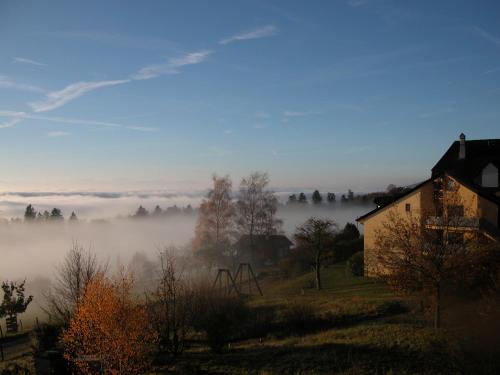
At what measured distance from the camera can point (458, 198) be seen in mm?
18156

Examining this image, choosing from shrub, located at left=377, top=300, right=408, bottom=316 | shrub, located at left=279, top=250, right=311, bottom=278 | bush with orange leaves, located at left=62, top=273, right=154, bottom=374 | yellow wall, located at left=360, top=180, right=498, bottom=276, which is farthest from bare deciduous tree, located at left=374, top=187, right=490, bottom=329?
shrub, located at left=279, top=250, right=311, bottom=278

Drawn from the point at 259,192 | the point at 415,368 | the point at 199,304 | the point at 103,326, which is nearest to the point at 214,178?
the point at 259,192

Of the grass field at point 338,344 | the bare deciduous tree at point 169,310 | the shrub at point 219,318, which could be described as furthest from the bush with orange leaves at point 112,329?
the shrub at point 219,318

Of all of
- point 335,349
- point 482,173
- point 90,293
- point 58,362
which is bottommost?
point 58,362

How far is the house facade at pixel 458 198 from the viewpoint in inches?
746

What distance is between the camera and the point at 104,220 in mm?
143625

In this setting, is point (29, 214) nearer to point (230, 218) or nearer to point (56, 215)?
point (56, 215)

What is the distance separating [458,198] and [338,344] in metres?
8.43

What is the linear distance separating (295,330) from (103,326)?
11054 mm

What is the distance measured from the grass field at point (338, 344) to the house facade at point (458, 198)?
2511mm

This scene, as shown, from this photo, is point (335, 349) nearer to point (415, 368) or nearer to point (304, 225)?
point (415, 368)

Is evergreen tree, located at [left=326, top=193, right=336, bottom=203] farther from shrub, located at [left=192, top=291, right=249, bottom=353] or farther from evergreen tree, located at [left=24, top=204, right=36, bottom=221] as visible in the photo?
shrub, located at [left=192, top=291, right=249, bottom=353]

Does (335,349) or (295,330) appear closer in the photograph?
(335,349)

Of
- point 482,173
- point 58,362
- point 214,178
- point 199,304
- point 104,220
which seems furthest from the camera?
point 104,220
